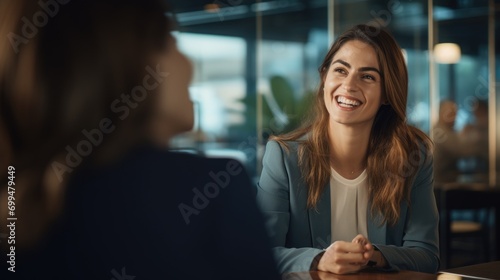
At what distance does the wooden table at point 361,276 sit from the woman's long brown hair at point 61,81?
0.96 m

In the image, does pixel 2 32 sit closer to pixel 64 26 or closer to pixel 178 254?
pixel 64 26

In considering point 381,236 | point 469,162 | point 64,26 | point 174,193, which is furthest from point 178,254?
point 469,162

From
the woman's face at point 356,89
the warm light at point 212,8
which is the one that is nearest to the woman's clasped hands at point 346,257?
the woman's face at point 356,89

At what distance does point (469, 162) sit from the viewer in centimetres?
671

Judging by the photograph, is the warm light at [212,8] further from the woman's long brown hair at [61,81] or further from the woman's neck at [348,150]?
the woman's long brown hair at [61,81]

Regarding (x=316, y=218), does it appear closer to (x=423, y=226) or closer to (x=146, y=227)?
(x=423, y=226)

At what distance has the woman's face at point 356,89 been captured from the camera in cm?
244

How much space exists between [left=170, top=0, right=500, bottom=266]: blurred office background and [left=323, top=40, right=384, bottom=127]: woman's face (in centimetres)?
251

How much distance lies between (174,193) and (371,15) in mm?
5401

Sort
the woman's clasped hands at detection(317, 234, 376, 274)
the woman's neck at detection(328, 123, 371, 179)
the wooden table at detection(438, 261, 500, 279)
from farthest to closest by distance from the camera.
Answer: the woman's neck at detection(328, 123, 371, 179) → the woman's clasped hands at detection(317, 234, 376, 274) → the wooden table at detection(438, 261, 500, 279)

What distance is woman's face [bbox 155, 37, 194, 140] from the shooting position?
2.88 ft

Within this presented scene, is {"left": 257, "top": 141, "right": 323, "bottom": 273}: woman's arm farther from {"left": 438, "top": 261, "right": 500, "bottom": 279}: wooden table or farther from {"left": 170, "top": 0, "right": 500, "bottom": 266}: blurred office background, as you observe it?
{"left": 170, "top": 0, "right": 500, "bottom": 266}: blurred office background

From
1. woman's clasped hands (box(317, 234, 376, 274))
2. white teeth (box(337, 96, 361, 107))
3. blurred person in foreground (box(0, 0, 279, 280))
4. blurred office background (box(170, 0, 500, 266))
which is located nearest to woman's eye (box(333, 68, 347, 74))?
white teeth (box(337, 96, 361, 107))

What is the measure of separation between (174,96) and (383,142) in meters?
1.64
